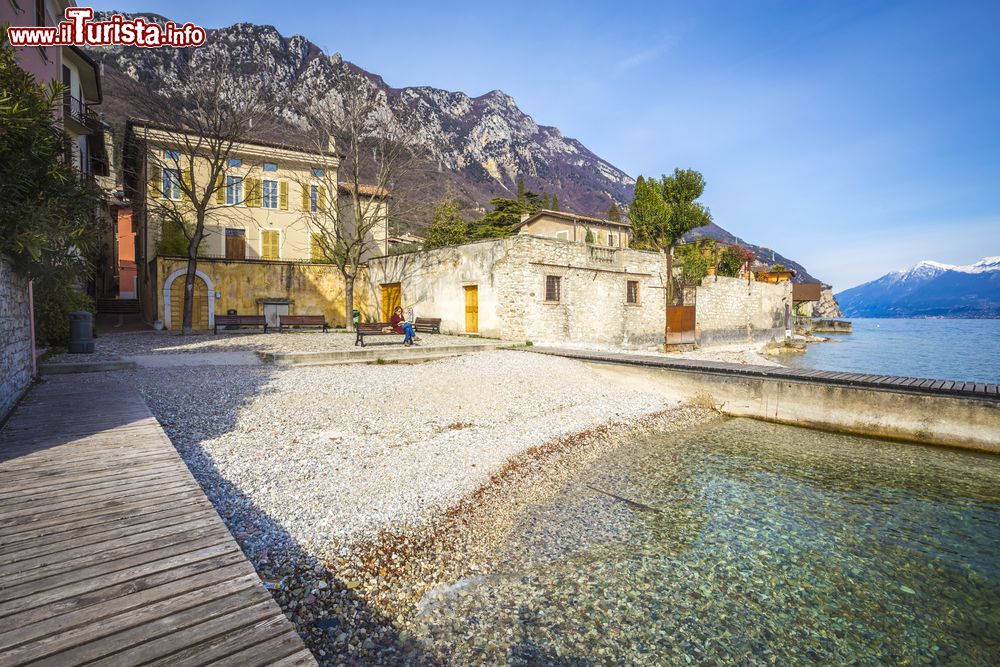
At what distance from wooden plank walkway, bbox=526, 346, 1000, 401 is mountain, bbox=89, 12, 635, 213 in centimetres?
3988

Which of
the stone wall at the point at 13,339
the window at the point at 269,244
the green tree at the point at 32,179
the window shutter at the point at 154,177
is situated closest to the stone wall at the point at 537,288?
the window at the point at 269,244

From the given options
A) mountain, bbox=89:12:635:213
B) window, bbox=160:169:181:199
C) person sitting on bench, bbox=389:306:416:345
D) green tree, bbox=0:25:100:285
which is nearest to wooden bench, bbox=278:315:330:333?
person sitting on bench, bbox=389:306:416:345

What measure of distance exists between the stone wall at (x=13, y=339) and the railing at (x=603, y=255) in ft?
52.8

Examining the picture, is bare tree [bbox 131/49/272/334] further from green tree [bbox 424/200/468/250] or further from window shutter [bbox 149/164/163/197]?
green tree [bbox 424/200/468/250]

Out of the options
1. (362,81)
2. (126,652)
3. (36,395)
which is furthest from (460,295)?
(126,652)

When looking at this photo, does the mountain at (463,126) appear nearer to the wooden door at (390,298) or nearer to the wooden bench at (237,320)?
the wooden door at (390,298)

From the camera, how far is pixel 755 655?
331 centimetres

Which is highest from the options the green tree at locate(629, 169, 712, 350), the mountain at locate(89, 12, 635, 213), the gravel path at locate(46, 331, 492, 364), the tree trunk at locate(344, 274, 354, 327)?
the mountain at locate(89, 12, 635, 213)

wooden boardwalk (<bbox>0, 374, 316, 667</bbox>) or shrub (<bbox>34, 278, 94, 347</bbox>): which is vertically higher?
shrub (<bbox>34, 278, 94, 347</bbox>)

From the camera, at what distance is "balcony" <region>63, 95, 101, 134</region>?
61.8 feet

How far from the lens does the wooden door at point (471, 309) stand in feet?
57.3

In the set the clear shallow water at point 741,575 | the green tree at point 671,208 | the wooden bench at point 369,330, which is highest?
the green tree at point 671,208

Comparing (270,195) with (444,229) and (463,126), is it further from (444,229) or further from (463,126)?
(463,126)

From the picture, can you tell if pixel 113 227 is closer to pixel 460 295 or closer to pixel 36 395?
pixel 460 295
